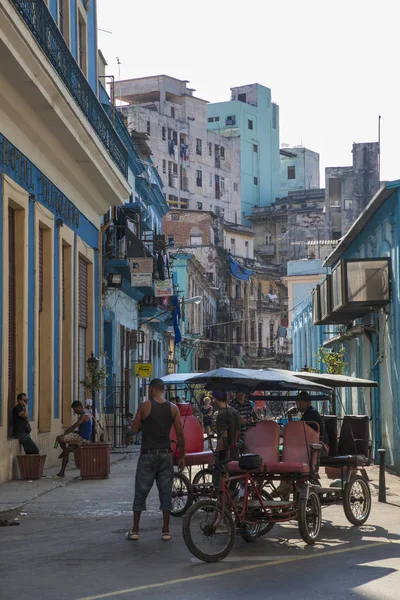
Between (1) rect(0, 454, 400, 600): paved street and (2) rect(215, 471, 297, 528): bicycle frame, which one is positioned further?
(2) rect(215, 471, 297, 528): bicycle frame

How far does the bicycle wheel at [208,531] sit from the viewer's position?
951cm

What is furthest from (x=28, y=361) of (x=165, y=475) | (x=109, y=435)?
(x=109, y=435)

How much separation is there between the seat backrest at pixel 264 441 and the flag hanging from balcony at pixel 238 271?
71.2 metres

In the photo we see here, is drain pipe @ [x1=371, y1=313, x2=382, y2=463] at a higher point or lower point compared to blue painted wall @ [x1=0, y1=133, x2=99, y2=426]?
lower

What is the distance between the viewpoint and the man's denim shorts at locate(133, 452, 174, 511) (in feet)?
35.2

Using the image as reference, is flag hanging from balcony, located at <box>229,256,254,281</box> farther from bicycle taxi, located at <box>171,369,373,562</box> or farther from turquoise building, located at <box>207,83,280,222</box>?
bicycle taxi, located at <box>171,369,373,562</box>

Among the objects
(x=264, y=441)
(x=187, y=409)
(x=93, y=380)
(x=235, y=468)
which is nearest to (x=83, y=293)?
(x=93, y=380)

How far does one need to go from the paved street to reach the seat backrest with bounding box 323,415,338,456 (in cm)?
86

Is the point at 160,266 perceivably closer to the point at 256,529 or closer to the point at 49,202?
the point at 49,202

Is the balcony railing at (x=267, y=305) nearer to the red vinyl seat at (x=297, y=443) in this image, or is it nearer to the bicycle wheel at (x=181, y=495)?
the bicycle wheel at (x=181, y=495)

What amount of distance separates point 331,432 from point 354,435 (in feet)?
1.12

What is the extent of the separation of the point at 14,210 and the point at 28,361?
2607 millimetres

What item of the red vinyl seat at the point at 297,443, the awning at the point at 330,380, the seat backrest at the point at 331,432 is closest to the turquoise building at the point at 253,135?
the awning at the point at 330,380

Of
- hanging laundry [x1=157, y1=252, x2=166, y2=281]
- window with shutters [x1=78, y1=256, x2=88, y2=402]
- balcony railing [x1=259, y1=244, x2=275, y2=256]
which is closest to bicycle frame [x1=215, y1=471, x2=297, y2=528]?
window with shutters [x1=78, y1=256, x2=88, y2=402]
